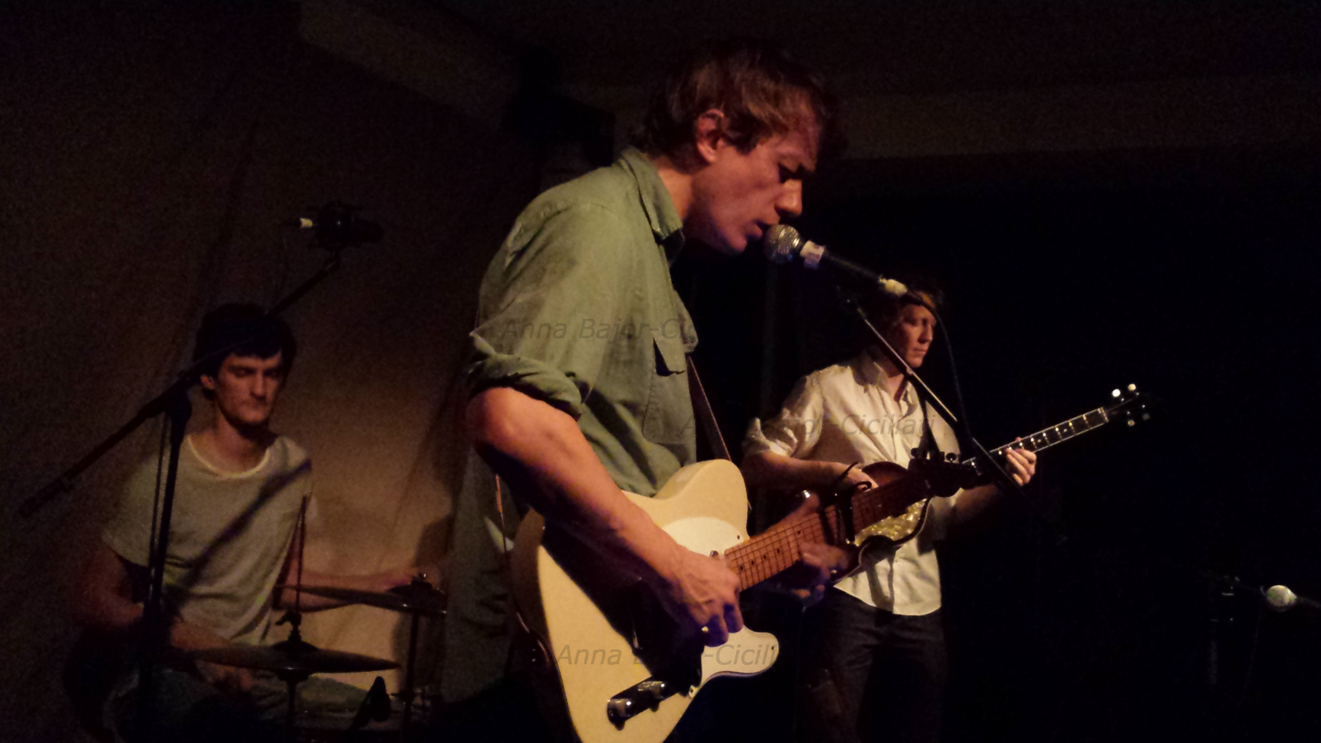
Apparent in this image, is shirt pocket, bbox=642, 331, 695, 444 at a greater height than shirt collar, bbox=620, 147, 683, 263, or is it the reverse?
shirt collar, bbox=620, 147, 683, 263

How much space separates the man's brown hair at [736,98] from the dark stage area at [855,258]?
1706 millimetres

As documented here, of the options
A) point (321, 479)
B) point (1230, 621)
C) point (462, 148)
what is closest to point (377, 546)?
point (321, 479)

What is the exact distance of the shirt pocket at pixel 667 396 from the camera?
5.90 feet

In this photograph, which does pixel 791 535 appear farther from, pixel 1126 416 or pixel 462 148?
pixel 462 148

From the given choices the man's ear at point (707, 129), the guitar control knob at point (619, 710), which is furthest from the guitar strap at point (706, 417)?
the guitar control knob at point (619, 710)

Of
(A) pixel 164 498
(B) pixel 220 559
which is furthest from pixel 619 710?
(B) pixel 220 559

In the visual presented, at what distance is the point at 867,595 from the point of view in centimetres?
336

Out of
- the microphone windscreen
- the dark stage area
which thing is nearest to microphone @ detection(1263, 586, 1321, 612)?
the microphone windscreen

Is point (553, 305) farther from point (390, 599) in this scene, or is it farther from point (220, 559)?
point (220, 559)

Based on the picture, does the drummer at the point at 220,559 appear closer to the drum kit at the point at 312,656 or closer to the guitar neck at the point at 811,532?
the drum kit at the point at 312,656

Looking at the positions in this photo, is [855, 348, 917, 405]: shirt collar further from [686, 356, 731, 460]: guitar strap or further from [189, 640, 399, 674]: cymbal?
[189, 640, 399, 674]: cymbal

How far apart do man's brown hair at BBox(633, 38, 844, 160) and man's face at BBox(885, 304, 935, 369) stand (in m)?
1.68

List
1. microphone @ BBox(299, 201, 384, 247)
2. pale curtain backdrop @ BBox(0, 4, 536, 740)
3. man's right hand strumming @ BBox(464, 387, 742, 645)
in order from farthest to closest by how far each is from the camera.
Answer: microphone @ BBox(299, 201, 384, 247)
pale curtain backdrop @ BBox(0, 4, 536, 740)
man's right hand strumming @ BBox(464, 387, 742, 645)

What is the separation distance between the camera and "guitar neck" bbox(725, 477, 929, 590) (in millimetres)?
2100
